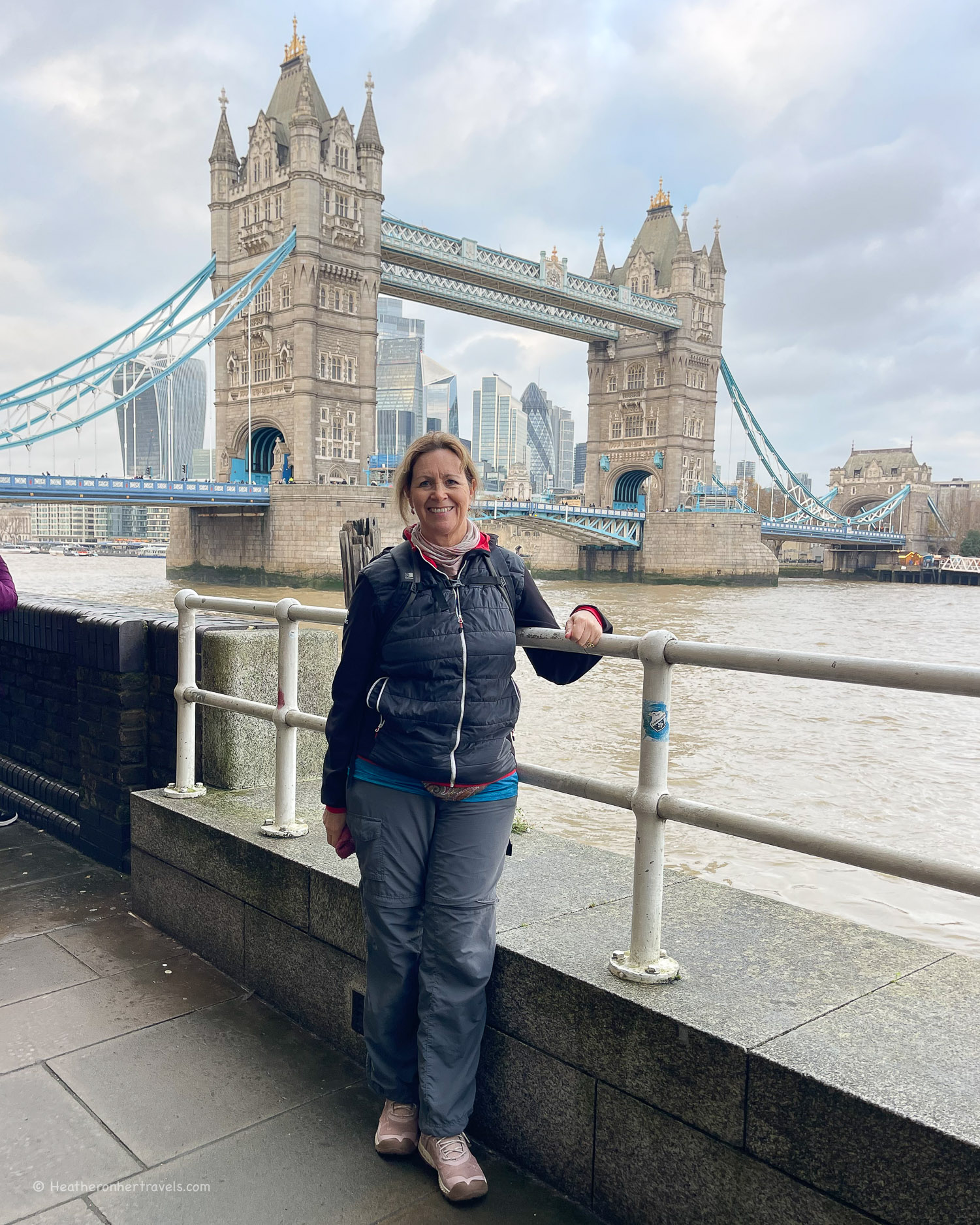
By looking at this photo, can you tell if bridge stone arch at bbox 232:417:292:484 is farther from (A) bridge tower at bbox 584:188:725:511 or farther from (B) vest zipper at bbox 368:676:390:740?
(B) vest zipper at bbox 368:676:390:740

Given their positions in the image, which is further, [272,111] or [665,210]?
[665,210]

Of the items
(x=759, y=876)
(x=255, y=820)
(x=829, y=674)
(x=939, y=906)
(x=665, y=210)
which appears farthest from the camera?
(x=665, y=210)

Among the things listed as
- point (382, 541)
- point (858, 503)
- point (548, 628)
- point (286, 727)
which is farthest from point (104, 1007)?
point (858, 503)

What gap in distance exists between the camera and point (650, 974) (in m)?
1.64

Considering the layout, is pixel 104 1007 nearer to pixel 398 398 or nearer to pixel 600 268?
pixel 600 268

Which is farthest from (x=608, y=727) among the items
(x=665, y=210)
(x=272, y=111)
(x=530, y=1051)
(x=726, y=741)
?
(x=665, y=210)

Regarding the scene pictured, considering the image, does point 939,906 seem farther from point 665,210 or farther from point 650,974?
point 665,210

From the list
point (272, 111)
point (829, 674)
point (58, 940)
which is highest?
point (272, 111)

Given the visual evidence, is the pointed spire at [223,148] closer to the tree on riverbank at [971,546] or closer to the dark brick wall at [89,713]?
the dark brick wall at [89,713]

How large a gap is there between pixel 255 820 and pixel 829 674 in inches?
65.1

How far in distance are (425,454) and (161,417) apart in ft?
166

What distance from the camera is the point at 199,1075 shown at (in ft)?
6.79

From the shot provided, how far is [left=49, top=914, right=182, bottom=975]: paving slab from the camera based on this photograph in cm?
262

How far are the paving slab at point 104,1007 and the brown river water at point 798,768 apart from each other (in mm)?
1644
